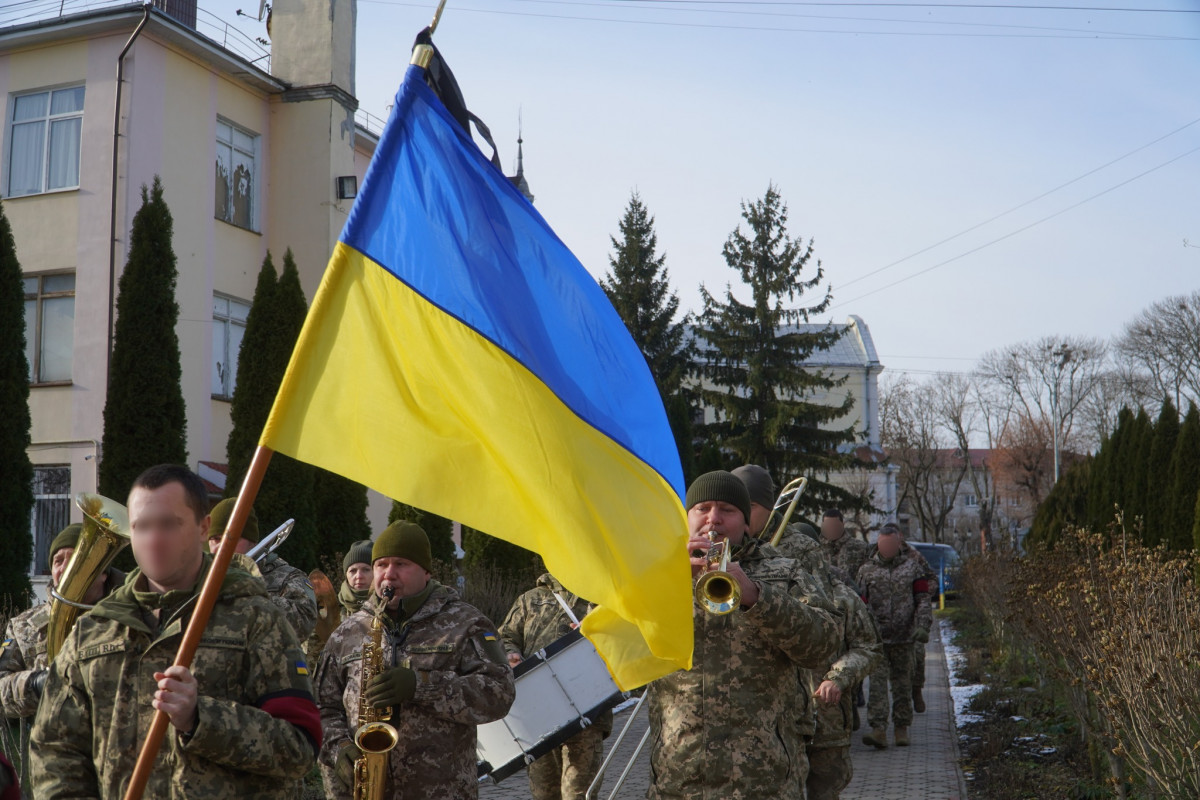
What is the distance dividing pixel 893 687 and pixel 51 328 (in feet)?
55.9

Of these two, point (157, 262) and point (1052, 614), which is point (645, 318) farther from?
point (1052, 614)

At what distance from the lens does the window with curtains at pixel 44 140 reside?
898 inches

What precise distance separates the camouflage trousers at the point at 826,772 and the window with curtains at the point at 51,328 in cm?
1903

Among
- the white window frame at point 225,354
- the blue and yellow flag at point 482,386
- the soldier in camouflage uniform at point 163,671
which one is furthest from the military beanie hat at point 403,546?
the white window frame at point 225,354

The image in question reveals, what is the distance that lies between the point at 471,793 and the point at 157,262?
16.5m

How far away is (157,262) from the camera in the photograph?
19.9 m

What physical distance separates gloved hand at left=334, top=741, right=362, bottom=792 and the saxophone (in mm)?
38

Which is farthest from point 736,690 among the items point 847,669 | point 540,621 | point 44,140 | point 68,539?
point 44,140

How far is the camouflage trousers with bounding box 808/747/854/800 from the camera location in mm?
7215

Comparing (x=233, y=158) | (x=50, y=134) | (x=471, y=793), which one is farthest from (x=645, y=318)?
(x=471, y=793)

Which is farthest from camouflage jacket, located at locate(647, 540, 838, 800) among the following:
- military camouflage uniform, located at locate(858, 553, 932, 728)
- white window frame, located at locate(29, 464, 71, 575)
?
white window frame, located at locate(29, 464, 71, 575)

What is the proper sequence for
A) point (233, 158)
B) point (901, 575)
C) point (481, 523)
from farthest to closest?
point (233, 158) < point (901, 575) < point (481, 523)

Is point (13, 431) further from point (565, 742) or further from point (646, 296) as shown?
point (646, 296)

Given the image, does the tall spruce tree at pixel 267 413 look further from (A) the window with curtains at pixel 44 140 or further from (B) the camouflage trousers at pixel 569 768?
(B) the camouflage trousers at pixel 569 768
